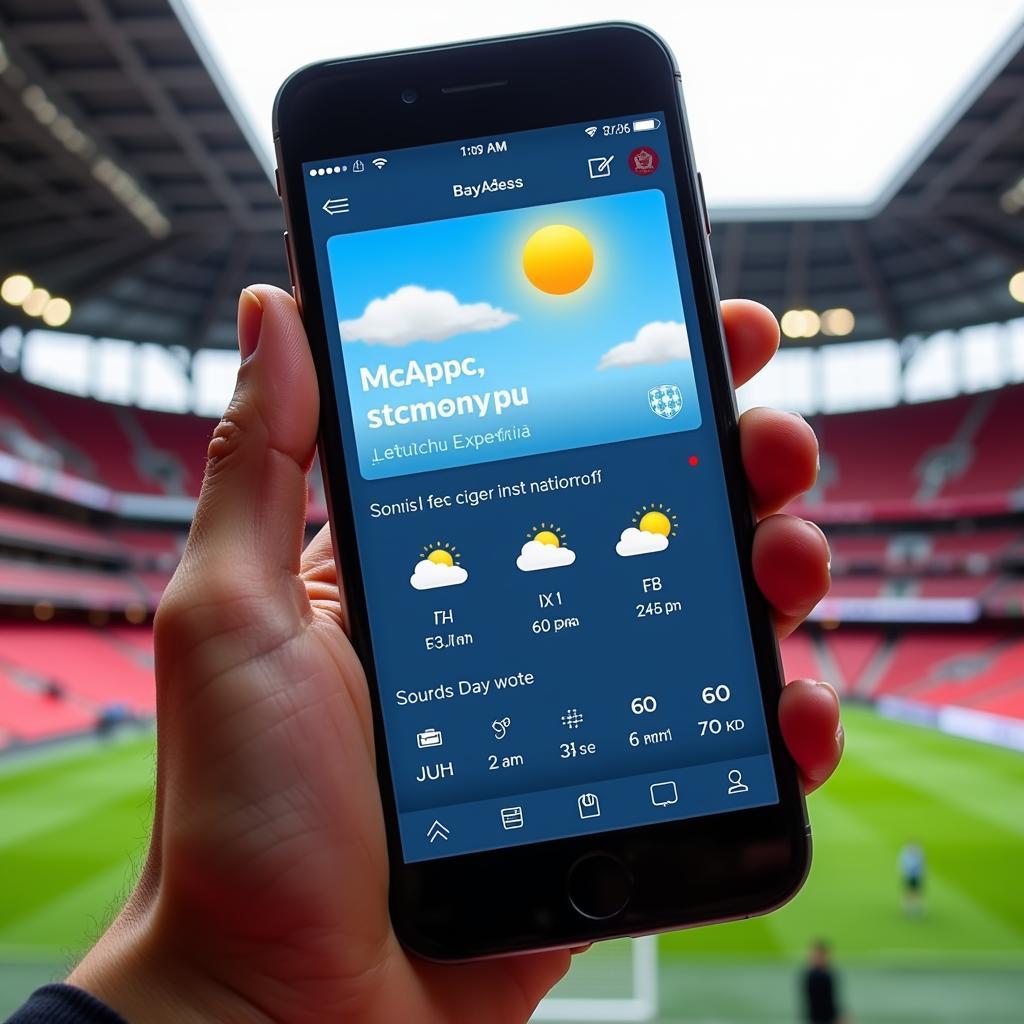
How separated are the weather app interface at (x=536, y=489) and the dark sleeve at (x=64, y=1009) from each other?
2.13 feet

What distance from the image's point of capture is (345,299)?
2182 mm

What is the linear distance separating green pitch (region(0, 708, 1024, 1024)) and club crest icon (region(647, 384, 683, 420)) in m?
1.56

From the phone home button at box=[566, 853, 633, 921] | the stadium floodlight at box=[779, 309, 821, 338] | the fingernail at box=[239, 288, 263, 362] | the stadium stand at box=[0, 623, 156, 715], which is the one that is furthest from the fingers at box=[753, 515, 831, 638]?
the stadium floodlight at box=[779, 309, 821, 338]

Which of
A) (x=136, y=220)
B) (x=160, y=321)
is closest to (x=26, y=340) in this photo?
(x=160, y=321)

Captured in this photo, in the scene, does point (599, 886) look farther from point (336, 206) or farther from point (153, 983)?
point (336, 206)

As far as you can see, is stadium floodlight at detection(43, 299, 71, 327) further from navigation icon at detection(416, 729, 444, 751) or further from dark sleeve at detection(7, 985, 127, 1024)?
dark sleeve at detection(7, 985, 127, 1024)

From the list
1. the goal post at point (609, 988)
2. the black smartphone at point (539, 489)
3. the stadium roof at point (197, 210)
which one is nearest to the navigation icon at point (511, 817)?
the black smartphone at point (539, 489)

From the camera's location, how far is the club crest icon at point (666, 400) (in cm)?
219

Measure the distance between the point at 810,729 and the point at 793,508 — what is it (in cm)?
3377

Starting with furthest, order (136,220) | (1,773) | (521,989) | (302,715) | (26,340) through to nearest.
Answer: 1. (26,340)
2. (136,220)
3. (1,773)
4. (521,989)
5. (302,715)

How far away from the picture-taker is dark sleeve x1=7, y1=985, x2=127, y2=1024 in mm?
1450

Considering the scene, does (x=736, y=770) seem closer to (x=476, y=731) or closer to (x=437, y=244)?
(x=476, y=731)

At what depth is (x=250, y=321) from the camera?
205 cm

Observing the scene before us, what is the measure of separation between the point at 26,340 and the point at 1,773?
850 inches
